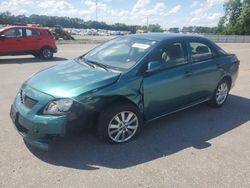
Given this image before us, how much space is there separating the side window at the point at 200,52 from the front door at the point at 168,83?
27 cm

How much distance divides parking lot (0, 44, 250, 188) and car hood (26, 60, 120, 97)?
0.64m

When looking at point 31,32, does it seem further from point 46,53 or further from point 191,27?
point 191,27

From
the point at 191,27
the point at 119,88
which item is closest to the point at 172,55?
the point at 119,88

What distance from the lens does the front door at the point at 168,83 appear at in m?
4.62

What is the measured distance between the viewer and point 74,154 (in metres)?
4.04

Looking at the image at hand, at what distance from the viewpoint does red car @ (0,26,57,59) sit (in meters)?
13.3

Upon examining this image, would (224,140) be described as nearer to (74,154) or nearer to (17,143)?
(74,154)

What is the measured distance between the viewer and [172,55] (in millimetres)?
5078

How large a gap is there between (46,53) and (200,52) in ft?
33.8

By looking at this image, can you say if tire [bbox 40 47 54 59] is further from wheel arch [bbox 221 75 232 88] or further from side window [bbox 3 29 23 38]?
wheel arch [bbox 221 75 232 88]

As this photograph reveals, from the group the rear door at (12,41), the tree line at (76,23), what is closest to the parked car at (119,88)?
the rear door at (12,41)

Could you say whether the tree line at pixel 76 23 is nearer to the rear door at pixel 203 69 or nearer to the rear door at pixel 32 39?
the rear door at pixel 32 39

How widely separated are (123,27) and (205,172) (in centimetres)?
9575

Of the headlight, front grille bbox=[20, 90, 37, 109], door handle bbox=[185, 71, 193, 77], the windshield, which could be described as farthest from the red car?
the headlight
